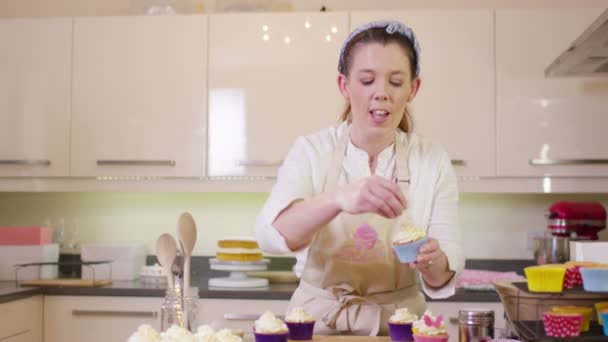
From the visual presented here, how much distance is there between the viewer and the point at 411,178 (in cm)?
203

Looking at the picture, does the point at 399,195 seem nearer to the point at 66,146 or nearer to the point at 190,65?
the point at 190,65

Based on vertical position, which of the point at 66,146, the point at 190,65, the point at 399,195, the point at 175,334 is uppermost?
the point at 190,65

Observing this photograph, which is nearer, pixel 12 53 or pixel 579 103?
pixel 579 103

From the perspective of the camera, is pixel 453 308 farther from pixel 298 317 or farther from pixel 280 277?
pixel 298 317

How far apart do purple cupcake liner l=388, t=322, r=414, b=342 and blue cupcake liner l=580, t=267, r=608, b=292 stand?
0.41 metres

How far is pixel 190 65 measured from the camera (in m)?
3.41

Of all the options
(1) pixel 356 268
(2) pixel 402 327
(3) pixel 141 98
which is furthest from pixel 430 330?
(3) pixel 141 98

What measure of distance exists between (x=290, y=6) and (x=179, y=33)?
1.71 ft

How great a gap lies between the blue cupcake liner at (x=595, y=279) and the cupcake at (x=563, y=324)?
65 mm

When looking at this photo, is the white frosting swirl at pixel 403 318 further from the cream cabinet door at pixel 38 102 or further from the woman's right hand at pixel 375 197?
the cream cabinet door at pixel 38 102

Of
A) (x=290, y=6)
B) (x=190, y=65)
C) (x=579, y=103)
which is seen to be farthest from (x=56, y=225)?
(x=579, y=103)

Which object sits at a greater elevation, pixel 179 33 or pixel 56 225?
pixel 179 33

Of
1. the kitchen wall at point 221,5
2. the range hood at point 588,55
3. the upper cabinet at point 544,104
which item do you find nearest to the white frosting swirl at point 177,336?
the range hood at point 588,55

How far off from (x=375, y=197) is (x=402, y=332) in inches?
12.4
